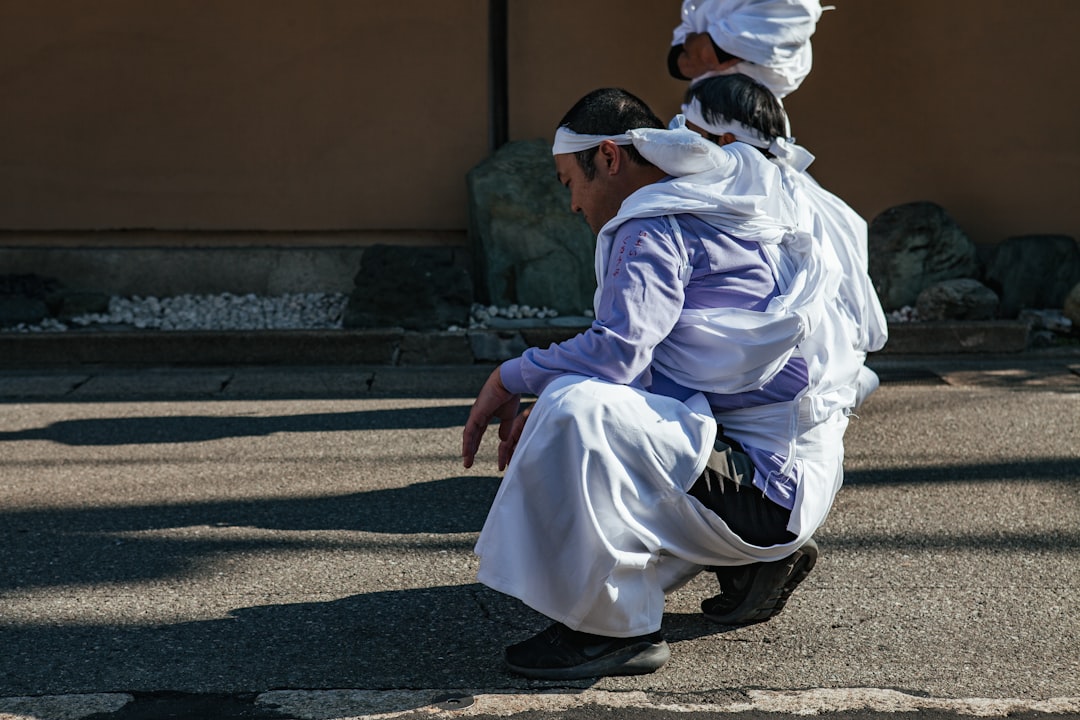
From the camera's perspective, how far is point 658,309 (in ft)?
9.20

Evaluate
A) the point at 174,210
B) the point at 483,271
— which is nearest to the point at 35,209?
the point at 174,210

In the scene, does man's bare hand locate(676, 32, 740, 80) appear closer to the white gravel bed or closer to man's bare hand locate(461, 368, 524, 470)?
man's bare hand locate(461, 368, 524, 470)

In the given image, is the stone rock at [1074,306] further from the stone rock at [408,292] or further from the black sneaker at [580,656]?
the black sneaker at [580,656]

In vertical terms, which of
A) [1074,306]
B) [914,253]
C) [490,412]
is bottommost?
[1074,306]

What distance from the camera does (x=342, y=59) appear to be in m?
7.67

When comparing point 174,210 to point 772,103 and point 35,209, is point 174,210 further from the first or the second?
point 772,103

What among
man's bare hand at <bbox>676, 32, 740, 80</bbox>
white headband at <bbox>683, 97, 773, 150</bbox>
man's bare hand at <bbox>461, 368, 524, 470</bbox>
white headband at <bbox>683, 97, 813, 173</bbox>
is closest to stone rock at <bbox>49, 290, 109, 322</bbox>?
man's bare hand at <bbox>676, 32, 740, 80</bbox>

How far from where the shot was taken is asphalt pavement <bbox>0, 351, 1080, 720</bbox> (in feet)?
9.27

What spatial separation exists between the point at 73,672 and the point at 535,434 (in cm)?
124

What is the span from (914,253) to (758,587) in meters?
4.85

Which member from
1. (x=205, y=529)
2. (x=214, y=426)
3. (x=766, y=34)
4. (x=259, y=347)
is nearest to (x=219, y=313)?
(x=259, y=347)

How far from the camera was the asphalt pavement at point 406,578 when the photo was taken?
2824 millimetres

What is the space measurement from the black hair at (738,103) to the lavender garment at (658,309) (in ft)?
2.68

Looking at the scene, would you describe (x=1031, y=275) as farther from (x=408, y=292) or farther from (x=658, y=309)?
(x=658, y=309)
